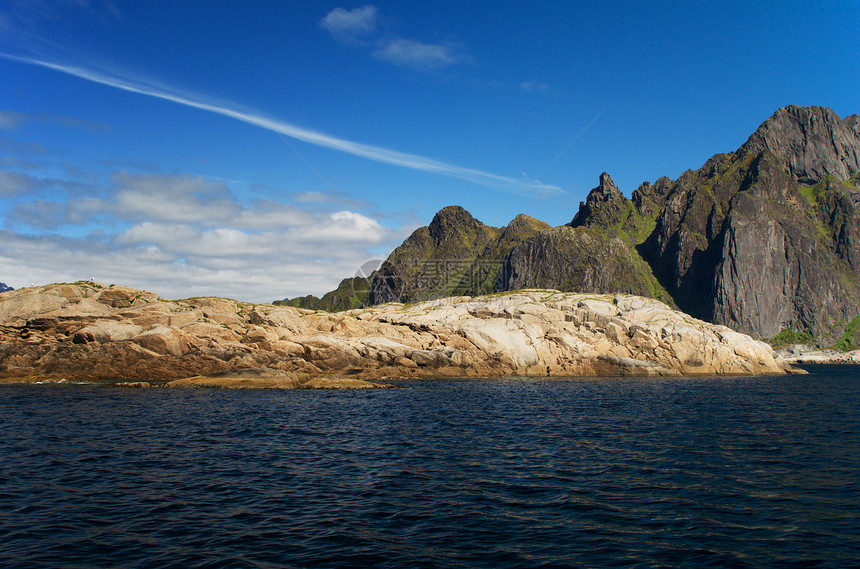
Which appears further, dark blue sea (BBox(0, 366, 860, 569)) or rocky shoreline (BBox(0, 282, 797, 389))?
rocky shoreline (BBox(0, 282, 797, 389))

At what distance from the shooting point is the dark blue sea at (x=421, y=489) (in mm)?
14898

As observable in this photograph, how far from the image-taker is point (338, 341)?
80000mm

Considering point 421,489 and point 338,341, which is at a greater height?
point 338,341

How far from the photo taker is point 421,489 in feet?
70.1

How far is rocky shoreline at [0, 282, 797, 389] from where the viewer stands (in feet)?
227

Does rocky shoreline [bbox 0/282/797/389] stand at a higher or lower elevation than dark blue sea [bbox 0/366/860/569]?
higher

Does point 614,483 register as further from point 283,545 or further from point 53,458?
point 53,458

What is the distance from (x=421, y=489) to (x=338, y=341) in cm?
6035

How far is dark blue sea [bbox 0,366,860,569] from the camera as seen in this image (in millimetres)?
14898

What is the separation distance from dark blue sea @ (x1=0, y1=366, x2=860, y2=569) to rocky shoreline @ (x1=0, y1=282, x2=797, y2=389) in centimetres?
2735

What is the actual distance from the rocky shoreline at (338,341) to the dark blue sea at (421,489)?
27.4 m

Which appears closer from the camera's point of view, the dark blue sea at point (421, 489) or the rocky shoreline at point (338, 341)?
the dark blue sea at point (421, 489)

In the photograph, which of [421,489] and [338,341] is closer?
[421,489]

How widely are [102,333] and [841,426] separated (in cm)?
8295
